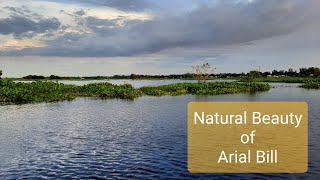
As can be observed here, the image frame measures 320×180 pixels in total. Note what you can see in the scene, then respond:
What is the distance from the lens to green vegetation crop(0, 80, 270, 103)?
2242 inches

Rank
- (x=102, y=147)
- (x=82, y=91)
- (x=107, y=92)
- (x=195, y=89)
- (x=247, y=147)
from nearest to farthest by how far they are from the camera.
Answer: (x=247, y=147), (x=102, y=147), (x=107, y=92), (x=82, y=91), (x=195, y=89)

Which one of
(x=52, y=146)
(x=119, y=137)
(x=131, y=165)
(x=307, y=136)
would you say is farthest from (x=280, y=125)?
(x=52, y=146)

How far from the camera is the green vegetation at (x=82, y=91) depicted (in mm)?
56938

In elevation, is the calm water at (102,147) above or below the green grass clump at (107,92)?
below

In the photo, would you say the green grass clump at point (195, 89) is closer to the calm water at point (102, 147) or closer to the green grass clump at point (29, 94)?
the green grass clump at point (29, 94)

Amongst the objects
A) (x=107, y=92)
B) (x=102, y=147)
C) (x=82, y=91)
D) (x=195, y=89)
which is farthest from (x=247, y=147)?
(x=195, y=89)

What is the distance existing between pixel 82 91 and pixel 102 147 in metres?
50.9

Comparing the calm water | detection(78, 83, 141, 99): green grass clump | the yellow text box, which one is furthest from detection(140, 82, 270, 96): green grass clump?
the yellow text box

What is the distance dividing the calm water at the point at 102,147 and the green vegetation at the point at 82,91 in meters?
19.7

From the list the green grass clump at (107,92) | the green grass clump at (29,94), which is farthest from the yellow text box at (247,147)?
the green grass clump at (107,92)

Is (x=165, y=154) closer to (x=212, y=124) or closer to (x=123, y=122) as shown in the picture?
(x=212, y=124)

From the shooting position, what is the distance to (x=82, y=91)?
72375mm

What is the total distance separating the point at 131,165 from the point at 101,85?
5784 centimetres

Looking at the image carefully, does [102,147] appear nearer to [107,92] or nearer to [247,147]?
[247,147]
